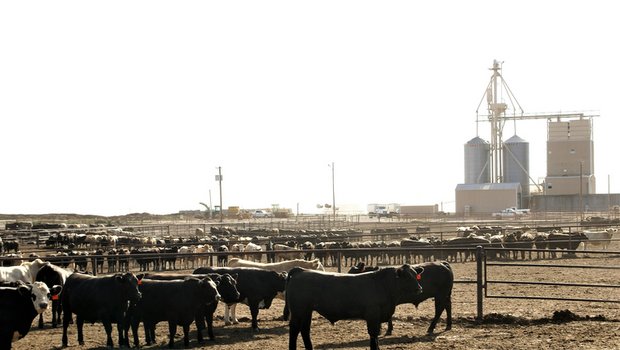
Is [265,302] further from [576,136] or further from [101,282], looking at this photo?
[576,136]

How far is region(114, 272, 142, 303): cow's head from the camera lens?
11.8 m

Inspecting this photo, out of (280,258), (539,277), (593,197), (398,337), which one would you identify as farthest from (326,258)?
(593,197)

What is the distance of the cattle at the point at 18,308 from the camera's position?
1053 cm

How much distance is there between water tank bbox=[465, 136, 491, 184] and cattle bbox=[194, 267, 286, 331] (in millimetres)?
64763

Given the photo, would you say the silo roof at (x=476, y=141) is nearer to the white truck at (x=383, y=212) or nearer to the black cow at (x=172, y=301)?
the white truck at (x=383, y=212)

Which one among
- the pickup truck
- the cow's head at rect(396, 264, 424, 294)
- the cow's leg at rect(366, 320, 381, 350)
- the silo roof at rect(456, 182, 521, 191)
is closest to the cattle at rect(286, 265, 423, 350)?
the cow's leg at rect(366, 320, 381, 350)

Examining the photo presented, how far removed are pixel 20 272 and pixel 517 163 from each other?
2574 inches

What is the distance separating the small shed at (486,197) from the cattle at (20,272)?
56.9 meters

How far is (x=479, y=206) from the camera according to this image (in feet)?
239

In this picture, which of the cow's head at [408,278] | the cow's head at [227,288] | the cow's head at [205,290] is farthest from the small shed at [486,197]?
the cow's head at [205,290]

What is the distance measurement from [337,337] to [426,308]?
12.1 feet

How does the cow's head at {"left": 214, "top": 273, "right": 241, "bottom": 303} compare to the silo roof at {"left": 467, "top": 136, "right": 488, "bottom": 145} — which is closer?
the cow's head at {"left": 214, "top": 273, "right": 241, "bottom": 303}

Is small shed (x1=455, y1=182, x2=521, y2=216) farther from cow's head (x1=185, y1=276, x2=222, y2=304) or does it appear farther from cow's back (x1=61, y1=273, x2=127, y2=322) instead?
cow's back (x1=61, y1=273, x2=127, y2=322)

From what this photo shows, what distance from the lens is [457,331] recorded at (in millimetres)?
13016
